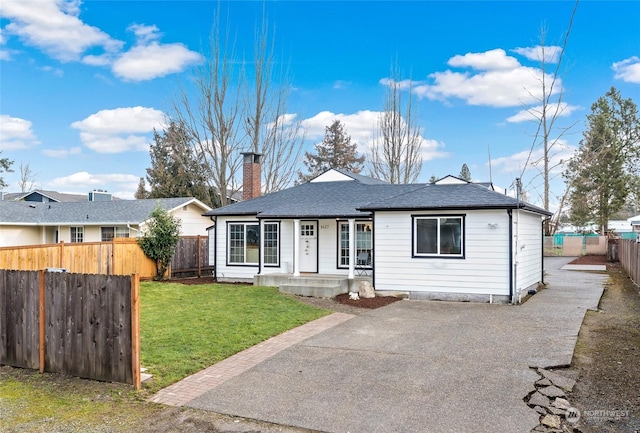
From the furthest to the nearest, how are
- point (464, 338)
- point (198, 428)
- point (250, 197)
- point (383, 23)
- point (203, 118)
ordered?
point (203, 118) → point (250, 197) → point (383, 23) → point (464, 338) → point (198, 428)

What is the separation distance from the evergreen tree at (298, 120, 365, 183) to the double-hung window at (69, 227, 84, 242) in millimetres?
24157

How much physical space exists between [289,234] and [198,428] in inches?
488

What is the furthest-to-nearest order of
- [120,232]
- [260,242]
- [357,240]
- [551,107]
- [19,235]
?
[19,235] → [120,232] → [551,107] → [260,242] → [357,240]

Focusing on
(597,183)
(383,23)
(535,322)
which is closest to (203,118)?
(383,23)

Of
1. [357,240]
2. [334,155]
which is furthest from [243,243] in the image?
[334,155]

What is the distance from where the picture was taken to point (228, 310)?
11.1 meters

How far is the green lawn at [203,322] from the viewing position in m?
6.80

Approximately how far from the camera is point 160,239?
17.9 metres

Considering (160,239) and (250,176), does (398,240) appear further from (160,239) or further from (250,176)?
(250,176)

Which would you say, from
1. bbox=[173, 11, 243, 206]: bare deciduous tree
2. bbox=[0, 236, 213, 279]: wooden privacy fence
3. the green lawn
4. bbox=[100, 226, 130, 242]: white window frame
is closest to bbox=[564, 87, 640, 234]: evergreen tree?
bbox=[173, 11, 243, 206]: bare deciduous tree

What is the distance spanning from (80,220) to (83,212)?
4.69ft

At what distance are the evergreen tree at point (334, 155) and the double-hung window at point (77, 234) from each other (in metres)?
24.2

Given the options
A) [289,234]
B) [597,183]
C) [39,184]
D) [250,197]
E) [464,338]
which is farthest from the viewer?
[39,184]

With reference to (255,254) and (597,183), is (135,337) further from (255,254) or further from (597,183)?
(597,183)
